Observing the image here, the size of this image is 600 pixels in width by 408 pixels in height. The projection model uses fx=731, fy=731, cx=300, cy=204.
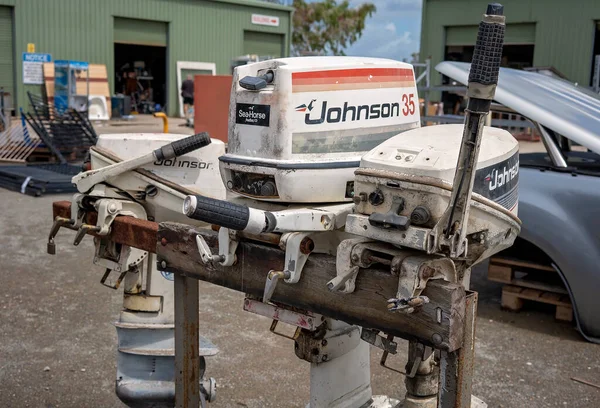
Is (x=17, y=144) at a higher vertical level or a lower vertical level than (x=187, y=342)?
lower

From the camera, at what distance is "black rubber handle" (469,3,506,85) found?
1613mm

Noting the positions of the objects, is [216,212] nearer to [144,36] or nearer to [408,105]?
[408,105]

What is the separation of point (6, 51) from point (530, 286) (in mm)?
20986

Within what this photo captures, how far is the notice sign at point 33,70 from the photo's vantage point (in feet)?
73.6

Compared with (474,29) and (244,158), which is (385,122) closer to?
(244,158)

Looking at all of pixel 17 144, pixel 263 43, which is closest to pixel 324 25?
pixel 263 43

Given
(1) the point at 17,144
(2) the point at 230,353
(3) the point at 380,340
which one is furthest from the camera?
(1) the point at 17,144

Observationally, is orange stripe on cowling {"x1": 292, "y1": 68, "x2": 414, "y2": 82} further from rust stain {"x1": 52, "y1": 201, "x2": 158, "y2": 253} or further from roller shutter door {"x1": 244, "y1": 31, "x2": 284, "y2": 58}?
roller shutter door {"x1": 244, "y1": 31, "x2": 284, "y2": 58}

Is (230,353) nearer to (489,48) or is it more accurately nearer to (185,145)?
(185,145)

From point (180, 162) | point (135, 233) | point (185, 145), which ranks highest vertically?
point (185, 145)

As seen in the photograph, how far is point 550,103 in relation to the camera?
5.04 m

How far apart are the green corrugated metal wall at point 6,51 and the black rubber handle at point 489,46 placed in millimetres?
23116

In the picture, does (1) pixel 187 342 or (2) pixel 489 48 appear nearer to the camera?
(2) pixel 489 48

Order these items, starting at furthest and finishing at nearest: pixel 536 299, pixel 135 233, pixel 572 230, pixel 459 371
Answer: pixel 536 299 < pixel 572 230 < pixel 135 233 < pixel 459 371
